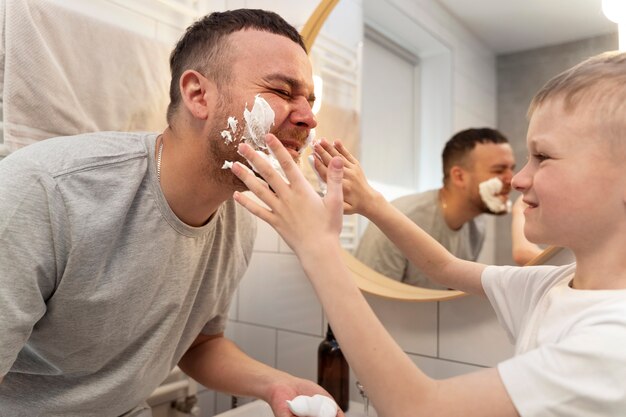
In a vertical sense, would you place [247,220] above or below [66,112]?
below

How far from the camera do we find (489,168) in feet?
3.48

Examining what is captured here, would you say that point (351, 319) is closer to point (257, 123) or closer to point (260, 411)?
point (257, 123)

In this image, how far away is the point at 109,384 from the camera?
90 cm

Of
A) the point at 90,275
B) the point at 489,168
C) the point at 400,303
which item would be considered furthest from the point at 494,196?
the point at 90,275

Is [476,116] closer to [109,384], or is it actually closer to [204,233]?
[204,233]

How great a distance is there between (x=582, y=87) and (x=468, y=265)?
350 millimetres

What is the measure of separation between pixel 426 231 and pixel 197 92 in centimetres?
57

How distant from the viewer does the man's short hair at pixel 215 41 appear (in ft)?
2.91

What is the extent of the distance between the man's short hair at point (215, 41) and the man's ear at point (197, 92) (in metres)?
0.01

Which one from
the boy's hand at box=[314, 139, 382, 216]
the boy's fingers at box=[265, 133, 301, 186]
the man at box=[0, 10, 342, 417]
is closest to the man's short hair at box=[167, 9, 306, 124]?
the man at box=[0, 10, 342, 417]

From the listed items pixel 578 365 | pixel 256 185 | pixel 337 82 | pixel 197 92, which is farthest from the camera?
pixel 337 82

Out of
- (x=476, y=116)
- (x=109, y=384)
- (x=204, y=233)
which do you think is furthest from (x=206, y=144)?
(x=476, y=116)

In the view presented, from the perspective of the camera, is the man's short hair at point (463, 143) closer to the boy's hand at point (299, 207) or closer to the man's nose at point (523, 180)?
the man's nose at point (523, 180)

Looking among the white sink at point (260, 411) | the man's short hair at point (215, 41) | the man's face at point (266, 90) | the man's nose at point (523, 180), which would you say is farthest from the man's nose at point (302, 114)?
the white sink at point (260, 411)
